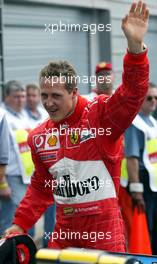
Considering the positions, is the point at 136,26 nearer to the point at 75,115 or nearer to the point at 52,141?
the point at 75,115

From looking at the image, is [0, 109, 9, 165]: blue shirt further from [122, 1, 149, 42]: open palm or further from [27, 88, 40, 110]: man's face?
[27, 88, 40, 110]: man's face

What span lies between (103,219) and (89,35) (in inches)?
350

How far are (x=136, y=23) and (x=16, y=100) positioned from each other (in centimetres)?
513

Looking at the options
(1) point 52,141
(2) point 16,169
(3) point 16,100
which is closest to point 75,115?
(1) point 52,141

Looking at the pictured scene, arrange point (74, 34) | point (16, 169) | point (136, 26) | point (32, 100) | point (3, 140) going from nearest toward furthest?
point (136, 26), point (3, 140), point (16, 169), point (32, 100), point (74, 34)

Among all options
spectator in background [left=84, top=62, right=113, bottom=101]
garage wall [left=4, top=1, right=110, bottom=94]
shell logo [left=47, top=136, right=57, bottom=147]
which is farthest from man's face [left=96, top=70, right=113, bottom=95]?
garage wall [left=4, top=1, right=110, bottom=94]

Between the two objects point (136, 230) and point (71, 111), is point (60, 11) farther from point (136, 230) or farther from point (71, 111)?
point (71, 111)

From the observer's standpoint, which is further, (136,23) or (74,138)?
(74,138)

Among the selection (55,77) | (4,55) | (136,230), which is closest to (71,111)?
(55,77)

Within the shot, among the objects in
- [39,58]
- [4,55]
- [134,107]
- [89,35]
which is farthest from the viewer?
[89,35]

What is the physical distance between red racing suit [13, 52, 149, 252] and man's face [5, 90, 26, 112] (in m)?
4.22

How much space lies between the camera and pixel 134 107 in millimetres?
4332

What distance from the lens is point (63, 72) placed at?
4656mm

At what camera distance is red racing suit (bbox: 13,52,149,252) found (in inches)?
183
